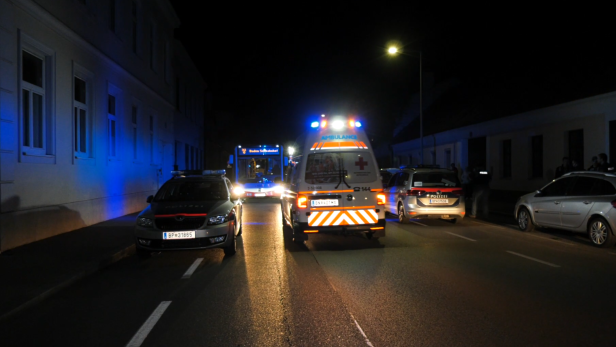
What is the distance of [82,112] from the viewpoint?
13.6 m

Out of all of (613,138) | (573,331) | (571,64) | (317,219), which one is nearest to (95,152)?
(317,219)

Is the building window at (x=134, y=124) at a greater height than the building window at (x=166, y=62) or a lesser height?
lesser

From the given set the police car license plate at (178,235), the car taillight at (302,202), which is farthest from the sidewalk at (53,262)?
the car taillight at (302,202)

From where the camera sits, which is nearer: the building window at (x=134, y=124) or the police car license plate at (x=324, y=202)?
the police car license plate at (x=324, y=202)

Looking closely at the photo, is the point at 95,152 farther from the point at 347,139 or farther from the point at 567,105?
the point at 567,105

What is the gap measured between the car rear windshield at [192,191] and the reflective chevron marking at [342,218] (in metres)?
2.04

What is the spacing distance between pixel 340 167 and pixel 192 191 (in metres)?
3.37

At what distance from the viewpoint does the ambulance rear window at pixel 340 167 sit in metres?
9.95

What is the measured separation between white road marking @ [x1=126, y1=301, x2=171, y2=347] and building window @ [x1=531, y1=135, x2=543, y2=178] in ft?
66.3

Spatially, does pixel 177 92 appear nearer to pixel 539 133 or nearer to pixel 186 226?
pixel 539 133

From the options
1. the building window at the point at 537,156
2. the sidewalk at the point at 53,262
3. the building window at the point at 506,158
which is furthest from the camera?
the building window at the point at 506,158

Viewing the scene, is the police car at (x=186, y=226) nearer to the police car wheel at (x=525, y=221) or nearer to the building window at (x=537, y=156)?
the police car wheel at (x=525, y=221)

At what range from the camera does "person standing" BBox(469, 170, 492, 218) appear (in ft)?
51.1

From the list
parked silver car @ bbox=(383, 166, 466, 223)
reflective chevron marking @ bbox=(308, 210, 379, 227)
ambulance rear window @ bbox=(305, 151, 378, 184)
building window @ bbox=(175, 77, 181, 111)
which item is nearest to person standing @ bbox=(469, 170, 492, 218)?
parked silver car @ bbox=(383, 166, 466, 223)
